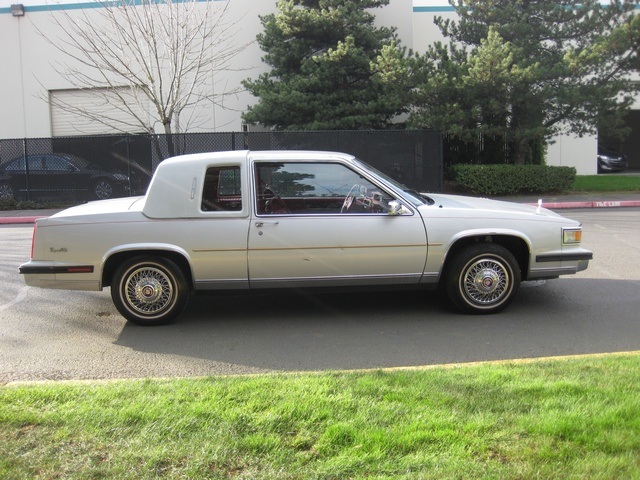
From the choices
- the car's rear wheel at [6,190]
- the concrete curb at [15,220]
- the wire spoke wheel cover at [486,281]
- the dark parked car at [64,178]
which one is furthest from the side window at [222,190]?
the car's rear wheel at [6,190]

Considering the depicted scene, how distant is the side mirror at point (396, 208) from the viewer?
20.4 feet

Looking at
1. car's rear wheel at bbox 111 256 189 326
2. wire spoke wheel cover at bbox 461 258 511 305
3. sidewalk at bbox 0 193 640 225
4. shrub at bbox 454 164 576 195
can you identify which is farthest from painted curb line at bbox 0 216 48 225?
wire spoke wheel cover at bbox 461 258 511 305

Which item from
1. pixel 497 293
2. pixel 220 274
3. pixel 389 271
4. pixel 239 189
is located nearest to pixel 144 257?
pixel 220 274

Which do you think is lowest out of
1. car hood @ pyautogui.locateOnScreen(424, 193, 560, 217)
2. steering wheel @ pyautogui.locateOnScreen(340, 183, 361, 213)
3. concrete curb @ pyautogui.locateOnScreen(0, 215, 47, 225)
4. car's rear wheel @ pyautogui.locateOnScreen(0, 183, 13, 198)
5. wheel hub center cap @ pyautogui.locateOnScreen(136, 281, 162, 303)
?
wheel hub center cap @ pyautogui.locateOnScreen(136, 281, 162, 303)

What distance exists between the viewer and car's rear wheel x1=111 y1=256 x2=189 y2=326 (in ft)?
20.3

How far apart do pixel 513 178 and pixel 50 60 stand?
18.6 metres

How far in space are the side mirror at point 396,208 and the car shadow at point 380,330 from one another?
112 cm

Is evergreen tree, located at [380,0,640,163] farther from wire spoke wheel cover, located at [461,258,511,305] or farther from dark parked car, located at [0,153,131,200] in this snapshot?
wire spoke wheel cover, located at [461,258,511,305]

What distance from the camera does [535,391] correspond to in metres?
3.92

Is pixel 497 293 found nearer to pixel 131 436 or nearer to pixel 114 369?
pixel 114 369

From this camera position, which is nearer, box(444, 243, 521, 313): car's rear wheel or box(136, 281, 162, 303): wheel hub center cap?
box(136, 281, 162, 303): wheel hub center cap

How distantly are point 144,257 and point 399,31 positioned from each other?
817 inches

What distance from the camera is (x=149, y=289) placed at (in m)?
6.23

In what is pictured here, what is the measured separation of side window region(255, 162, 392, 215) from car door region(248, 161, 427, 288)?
1 cm
